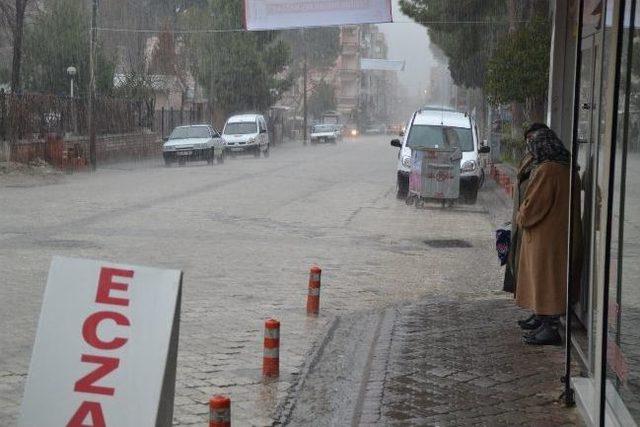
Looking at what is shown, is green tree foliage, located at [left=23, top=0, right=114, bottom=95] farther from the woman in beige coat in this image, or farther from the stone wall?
the woman in beige coat

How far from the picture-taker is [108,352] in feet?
14.6

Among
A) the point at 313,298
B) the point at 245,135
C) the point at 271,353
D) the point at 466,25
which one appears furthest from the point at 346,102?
the point at 271,353

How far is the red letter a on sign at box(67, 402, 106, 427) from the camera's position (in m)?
4.42

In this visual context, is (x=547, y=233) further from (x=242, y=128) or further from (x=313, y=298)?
(x=242, y=128)

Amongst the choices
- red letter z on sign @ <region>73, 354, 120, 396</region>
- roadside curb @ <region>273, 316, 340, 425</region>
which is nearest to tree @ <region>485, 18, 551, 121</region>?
roadside curb @ <region>273, 316, 340, 425</region>

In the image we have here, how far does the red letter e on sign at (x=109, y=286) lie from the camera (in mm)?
4473

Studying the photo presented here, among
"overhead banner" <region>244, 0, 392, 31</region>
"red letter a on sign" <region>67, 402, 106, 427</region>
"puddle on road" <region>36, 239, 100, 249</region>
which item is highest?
"overhead banner" <region>244, 0, 392, 31</region>

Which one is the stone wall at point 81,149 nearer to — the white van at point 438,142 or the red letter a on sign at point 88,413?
the white van at point 438,142

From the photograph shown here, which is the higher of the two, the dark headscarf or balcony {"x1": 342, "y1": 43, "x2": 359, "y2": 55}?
balcony {"x1": 342, "y1": 43, "x2": 359, "y2": 55}

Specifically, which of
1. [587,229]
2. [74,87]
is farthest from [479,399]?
[74,87]

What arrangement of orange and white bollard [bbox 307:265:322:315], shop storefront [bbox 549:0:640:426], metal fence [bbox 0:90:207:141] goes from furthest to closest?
metal fence [bbox 0:90:207:141] → orange and white bollard [bbox 307:265:322:315] → shop storefront [bbox 549:0:640:426]

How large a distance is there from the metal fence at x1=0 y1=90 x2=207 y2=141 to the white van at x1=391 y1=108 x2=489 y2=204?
1248 cm

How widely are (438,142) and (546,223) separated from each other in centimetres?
1722

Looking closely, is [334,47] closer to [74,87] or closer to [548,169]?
[74,87]
